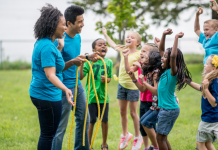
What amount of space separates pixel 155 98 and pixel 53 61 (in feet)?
5.09

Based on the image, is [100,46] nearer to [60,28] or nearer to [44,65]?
[60,28]

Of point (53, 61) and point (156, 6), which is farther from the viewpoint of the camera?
point (156, 6)

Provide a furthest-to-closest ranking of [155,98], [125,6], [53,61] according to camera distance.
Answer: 1. [125,6]
2. [155,98]
3. [53,61]

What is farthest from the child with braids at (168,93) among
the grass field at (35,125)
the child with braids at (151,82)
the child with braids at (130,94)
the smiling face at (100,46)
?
the smiling face at (100,46)

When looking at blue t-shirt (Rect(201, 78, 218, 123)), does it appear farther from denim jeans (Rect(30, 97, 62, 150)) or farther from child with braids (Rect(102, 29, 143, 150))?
denim jeans (Rect(30, 97, 62, 150))

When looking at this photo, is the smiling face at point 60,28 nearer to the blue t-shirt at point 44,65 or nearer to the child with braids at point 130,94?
the blue t-shirt at point 44,65

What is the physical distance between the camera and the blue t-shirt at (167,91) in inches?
117

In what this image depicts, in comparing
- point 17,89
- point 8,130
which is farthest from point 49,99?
point 17,89

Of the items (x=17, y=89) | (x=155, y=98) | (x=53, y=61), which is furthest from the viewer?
(x=17, y=89)

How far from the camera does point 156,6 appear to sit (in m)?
11.9

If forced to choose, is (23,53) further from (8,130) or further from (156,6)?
(8,130)

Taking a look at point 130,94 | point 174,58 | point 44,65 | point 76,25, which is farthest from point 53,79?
point 130,94

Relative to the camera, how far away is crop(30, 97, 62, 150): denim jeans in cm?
253

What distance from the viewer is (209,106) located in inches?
116
